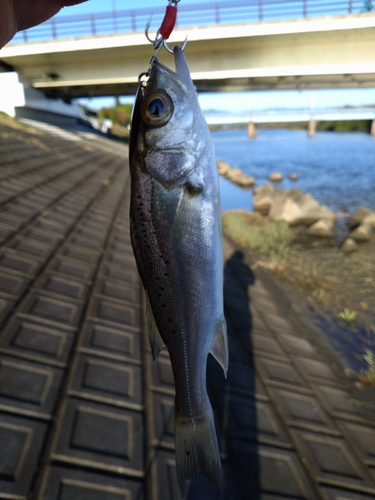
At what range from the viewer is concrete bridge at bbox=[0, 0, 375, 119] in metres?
15.1

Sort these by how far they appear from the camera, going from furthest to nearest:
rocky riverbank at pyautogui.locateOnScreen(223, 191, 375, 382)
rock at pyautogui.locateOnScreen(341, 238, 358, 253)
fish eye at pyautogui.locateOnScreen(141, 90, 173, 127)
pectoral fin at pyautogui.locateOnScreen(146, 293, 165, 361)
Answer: rock at pyautogui.locateOnScreen(341, 238, 358, 253)
rocky riverbank at pyautogui.locateOnScreen(223, 191, 375, 382)
pectoral fin at pyautogui.locateOnScreen(146, 293, 165, 361)
fish eye at pyautogui.locateOnScreen(141, 90, 173, 127)

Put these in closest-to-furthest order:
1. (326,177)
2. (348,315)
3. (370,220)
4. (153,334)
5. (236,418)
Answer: (153,334) → (236,418) → (348,315) → (370,220) → (326,177)

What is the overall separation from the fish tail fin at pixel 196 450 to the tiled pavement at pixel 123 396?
4.40ft

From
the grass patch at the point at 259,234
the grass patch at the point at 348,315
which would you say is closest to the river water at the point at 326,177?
the grass patch at the point at 259,234

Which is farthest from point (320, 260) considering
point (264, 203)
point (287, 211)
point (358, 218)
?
point (264, 203)

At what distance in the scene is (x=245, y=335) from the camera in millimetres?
5422

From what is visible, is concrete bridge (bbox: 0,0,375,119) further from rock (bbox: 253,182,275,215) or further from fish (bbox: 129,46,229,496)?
fish (bbox: 129,46,229,496)

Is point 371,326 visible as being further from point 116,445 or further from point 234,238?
point 116,445

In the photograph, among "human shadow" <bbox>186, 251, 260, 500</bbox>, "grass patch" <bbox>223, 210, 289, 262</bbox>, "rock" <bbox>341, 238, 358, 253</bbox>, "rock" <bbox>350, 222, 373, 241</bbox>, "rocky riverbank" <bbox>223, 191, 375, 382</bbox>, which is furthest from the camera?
"rock" <bbox>350, 222, 373, 241</bbox>

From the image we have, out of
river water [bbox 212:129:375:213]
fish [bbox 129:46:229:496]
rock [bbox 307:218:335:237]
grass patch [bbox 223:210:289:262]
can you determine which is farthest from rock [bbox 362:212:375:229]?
fish [bbox 129:46:229:496]

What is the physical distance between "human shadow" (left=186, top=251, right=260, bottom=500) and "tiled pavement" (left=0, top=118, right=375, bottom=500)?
0.01m

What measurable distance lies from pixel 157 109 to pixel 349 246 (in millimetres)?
13261

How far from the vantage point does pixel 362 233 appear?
14102mm

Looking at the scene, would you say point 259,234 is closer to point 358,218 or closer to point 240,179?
point 358,218
